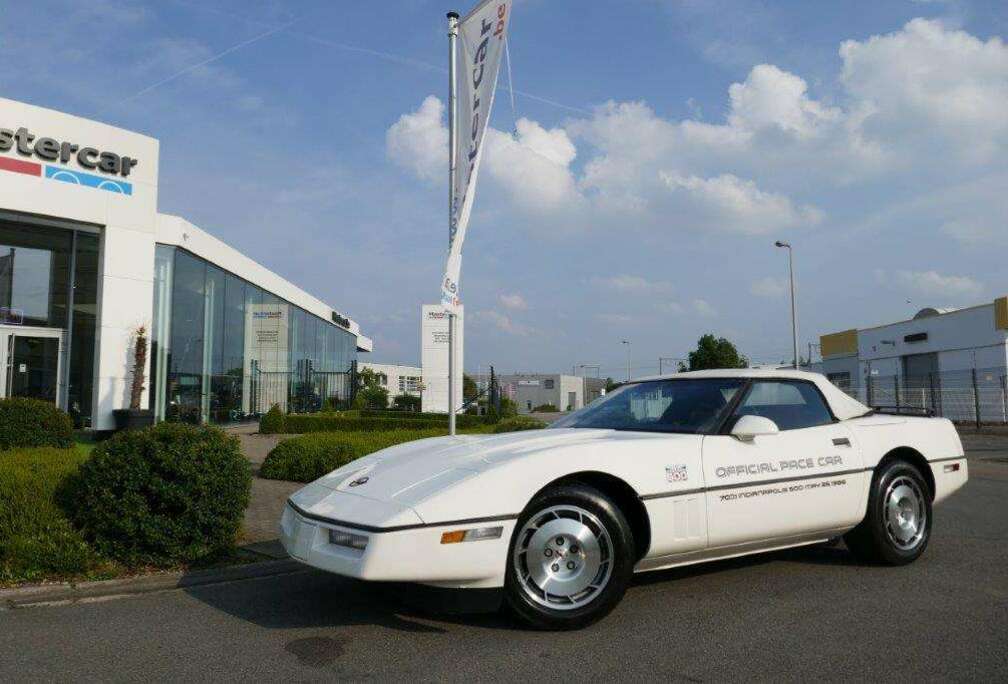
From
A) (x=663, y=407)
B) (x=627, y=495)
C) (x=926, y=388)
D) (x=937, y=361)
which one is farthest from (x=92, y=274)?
(x=937, y=361)

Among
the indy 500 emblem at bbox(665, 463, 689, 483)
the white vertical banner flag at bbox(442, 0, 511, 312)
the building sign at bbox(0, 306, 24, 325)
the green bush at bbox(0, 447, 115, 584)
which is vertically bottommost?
the green bush at bbox(0, 447, 115, 584)

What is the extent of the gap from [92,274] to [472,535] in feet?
51.1

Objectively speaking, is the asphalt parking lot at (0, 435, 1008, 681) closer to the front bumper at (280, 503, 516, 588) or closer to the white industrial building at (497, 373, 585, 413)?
the front bumper at (280, 503, 516, 588)

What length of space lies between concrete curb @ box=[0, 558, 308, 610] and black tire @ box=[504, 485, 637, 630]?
236 cm

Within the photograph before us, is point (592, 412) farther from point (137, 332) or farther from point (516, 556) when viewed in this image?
point (137, 332)

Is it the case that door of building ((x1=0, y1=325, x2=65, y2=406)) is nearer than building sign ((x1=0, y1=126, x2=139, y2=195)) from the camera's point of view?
No

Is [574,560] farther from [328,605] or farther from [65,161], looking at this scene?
[65,161]

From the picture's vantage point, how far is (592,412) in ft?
18.1

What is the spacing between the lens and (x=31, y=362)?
53.2 ft

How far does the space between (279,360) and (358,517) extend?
23570mm

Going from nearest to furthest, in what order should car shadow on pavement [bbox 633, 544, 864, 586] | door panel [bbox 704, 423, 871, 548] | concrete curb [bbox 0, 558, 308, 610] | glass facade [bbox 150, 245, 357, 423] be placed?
door panel [bbox 704, 423, 871, 548] → concrete curb [bbox 0, 558, 308, 610] → car shadow on pavement [bbox 633, 544, 864, 586] → glass facade [bbox 150, 245, 357, 423]

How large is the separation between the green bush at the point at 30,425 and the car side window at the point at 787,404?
9689mm

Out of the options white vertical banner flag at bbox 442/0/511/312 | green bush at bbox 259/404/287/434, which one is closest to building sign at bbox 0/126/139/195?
green bush at bbox 259/404/287/434

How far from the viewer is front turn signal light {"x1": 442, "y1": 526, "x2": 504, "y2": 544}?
12.3ft
